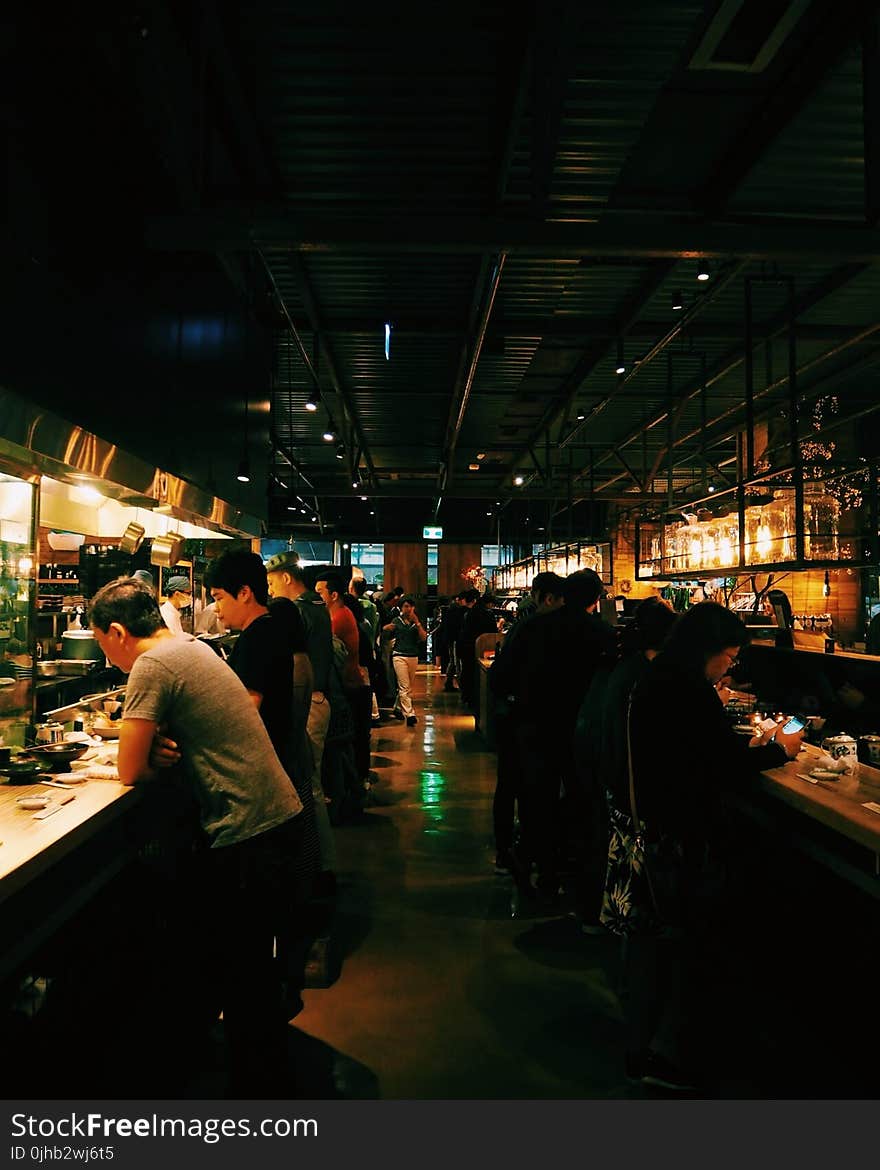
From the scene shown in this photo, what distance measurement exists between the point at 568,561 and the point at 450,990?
31.3ft

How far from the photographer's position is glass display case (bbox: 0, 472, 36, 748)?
389cm

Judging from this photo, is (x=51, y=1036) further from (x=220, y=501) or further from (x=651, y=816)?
(x=220, y=501)

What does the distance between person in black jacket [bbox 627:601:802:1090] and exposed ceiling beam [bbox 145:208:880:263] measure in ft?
7.78

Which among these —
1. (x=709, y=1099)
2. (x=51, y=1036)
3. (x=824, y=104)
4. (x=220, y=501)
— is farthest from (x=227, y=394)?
(x=709, y=1099)

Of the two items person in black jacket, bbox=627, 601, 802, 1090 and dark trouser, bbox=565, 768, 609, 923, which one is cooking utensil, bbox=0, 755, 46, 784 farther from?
dark trouser, bbox=565, 768, 609, 923

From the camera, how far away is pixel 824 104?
4.38 metres

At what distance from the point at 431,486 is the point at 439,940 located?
13.0 m

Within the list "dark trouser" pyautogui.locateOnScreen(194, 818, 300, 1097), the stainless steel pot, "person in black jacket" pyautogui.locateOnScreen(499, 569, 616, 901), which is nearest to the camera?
"dark trouser" pyautogui.locateOnScreen(194, 818, 300, 1097)

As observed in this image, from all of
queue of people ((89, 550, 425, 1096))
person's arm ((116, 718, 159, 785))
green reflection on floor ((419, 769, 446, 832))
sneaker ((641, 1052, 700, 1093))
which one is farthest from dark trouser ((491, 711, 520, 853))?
person's arm ((116, 718, 159, 785))

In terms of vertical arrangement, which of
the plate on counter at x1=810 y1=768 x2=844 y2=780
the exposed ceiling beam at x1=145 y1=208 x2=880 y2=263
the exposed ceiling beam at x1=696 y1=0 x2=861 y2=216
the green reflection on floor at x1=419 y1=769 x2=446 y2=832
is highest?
the exposed ceiling beam at x1=696 y1=0 x2=861 y2=216

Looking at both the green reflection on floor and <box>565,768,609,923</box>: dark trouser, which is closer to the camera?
<box>565,768,609,923</box>: dark trouser

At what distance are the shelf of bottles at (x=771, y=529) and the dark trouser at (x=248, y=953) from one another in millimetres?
3897

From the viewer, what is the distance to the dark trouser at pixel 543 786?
15.5 feet

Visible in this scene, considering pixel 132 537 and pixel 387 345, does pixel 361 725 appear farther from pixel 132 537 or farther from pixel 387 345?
pixel 387 345
